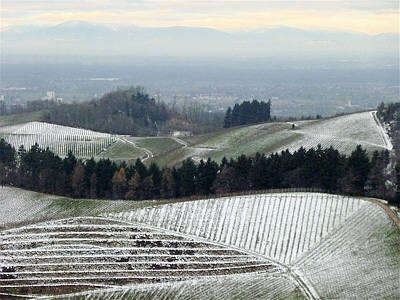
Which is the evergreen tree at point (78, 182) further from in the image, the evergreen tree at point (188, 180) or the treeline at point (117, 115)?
the treeline at point (117, 115)

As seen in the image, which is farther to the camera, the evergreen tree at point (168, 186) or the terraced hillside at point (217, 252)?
the evergreen tree at point (168, 186)

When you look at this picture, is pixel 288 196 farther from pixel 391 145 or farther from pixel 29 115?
pixel 29 115

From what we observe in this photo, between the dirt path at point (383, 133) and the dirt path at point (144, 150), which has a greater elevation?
the dirt path at point (383, 133)

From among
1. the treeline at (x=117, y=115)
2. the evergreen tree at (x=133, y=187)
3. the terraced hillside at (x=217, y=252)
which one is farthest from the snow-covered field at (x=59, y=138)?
the terraced hillside at (x=217, y=252)

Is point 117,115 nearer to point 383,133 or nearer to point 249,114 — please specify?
point 249,114

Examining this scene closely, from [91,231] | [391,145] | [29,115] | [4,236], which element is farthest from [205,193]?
[29,115]

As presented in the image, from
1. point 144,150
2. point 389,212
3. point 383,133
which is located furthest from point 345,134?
point 389,212

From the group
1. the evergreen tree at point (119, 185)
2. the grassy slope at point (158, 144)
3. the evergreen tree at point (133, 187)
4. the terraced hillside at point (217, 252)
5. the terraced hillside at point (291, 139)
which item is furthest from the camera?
the grassy slope at point (158, 144)
